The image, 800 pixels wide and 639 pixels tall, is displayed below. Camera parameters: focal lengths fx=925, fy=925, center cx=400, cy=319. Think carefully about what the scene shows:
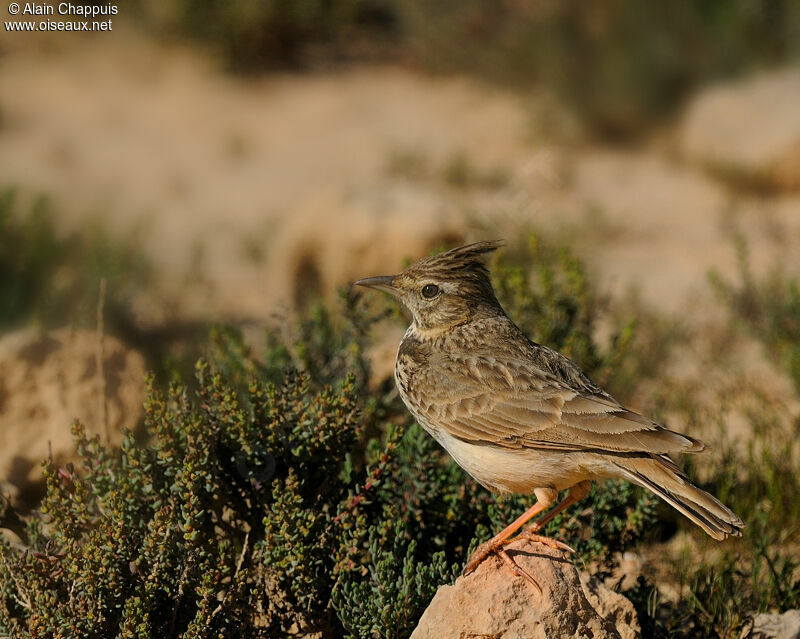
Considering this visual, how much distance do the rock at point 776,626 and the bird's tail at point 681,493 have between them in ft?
2.60

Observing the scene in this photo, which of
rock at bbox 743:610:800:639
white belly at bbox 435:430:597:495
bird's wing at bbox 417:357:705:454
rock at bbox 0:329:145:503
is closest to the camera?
bird's wing at bbox 417:357:705:454

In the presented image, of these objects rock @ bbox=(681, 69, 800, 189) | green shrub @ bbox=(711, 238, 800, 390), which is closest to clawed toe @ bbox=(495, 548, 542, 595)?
green shrub @ bbox=(711, 238, 800, 390)

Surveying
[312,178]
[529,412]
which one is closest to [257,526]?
[529,412]

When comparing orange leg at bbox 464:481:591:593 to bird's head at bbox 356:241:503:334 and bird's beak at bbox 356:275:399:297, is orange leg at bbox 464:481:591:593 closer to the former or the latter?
bird's head at bbox 356:241:503:334

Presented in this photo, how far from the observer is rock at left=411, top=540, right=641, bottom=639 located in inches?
128

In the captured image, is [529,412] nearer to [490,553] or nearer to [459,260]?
[490,553]

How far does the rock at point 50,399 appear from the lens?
4379mm

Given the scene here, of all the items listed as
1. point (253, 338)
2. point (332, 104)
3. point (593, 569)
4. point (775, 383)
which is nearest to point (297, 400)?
point (593, 569)

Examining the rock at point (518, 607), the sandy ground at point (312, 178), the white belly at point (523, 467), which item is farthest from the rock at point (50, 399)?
the sandy ground at point (312, 178)

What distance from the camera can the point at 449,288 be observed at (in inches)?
162

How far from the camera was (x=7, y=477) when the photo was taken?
14.1 feet

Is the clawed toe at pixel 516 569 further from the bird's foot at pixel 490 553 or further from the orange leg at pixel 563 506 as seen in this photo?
the orange leg at pixel 563 506

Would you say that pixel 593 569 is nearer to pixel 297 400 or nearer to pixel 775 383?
pixel 297 400

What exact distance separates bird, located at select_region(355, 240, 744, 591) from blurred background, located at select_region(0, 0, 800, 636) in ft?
3.89
